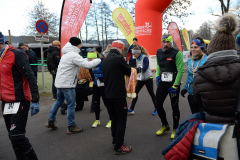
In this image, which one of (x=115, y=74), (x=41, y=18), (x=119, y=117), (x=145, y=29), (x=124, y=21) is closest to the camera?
(x=115, y=74)

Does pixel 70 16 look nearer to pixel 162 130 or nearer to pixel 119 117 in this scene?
pixel 119 117

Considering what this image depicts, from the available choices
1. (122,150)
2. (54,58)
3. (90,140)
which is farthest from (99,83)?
(54,58)

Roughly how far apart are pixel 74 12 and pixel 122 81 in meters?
4.83

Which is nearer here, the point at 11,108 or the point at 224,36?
the point at 224,36

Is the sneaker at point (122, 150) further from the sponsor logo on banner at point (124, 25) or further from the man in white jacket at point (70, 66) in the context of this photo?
the sponsor logo on banner at point (124, 25)

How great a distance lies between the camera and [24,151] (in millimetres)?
2646

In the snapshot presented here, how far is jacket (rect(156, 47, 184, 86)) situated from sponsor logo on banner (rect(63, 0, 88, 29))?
432 centimetres

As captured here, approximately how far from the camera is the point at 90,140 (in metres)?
4.01

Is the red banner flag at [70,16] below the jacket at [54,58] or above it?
above

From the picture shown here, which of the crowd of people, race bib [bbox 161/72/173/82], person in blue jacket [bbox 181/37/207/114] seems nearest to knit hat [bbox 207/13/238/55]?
the crowd of people

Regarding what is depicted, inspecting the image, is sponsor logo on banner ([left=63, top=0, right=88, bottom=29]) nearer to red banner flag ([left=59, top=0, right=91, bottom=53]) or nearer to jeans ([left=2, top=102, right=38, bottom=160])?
red banner flag ([left=59, top=0, right=91, bottom=53])

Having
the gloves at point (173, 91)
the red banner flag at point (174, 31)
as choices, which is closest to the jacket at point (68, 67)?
the gloves at point (173, 91)

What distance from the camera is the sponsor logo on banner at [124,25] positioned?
1198 centimetres

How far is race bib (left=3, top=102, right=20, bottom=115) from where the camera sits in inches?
105
